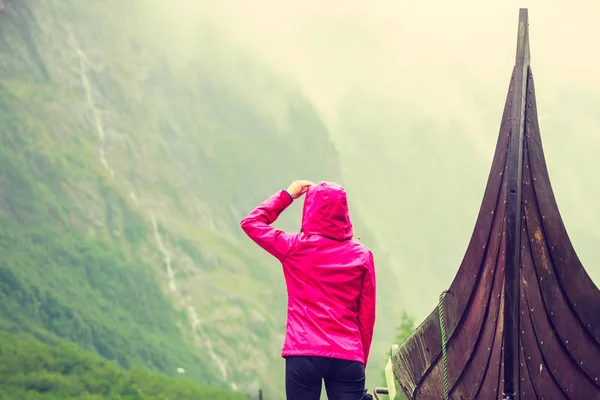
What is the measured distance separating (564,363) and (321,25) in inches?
938

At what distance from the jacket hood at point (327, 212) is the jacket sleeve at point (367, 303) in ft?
0.42

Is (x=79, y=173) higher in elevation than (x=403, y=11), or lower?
lower

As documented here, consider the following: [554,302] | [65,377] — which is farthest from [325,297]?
[65,377]

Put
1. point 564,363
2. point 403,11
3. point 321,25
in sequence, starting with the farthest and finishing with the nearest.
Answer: point 403,11 → point 321,25 → point 564,363

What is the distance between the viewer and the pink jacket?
8.09ft

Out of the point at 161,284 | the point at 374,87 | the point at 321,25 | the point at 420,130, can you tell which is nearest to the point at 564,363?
the point at 161,284

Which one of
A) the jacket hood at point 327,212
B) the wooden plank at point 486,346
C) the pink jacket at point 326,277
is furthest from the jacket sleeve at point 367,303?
the wooden plank at point 486,346

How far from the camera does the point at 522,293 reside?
12.1 ft

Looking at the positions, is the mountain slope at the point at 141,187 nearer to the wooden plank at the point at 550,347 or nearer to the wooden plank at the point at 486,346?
the wooden plank at the point at 486,346

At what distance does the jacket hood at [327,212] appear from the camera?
2.48 m

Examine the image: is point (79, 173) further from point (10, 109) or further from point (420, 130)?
point (420, 130)

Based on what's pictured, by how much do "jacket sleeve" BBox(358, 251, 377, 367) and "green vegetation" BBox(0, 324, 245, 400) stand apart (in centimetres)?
1027

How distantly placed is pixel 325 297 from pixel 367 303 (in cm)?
16

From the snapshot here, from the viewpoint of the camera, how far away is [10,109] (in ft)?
56.3
